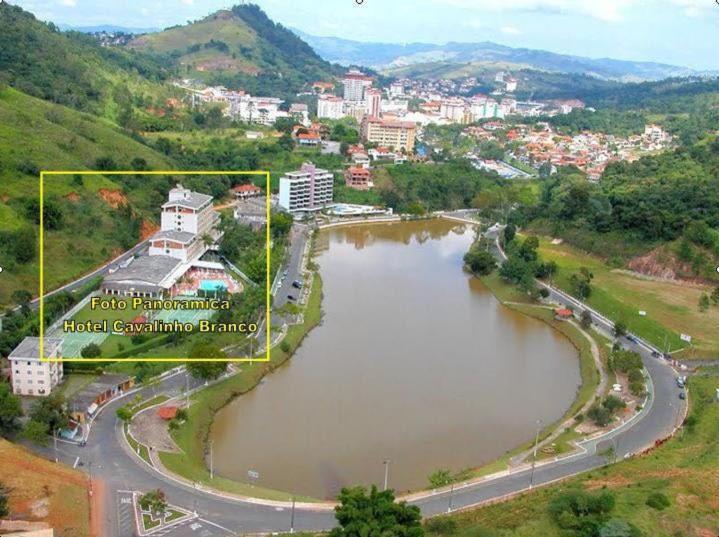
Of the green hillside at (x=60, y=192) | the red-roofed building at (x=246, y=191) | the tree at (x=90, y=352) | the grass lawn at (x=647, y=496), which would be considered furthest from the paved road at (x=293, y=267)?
the grass lawn at (x=647, y=496)

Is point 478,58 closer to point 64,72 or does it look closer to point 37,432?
point 64,72

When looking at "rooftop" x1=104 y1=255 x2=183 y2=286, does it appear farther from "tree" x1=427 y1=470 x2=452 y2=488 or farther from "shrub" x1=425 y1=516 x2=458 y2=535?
"shrub" x1=425 y1=516 x2=458 y2=535

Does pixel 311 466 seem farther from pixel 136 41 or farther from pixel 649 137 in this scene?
pixel 136 41

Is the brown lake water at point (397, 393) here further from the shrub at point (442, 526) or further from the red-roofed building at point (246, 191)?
the red-roofed building at point (246, 191)

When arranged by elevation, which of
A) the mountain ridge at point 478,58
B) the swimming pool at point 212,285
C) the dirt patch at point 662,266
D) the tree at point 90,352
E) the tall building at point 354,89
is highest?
the mountain ridge at point 478,58

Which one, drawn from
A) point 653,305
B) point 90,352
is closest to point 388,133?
point 653,305

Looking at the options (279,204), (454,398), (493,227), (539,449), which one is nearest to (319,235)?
(279,204)

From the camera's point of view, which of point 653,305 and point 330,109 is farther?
point 330,109
